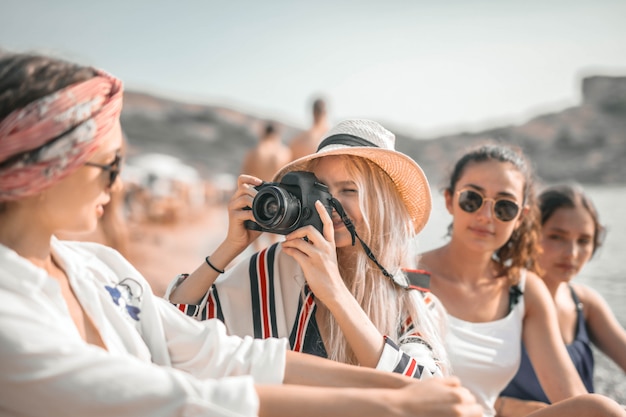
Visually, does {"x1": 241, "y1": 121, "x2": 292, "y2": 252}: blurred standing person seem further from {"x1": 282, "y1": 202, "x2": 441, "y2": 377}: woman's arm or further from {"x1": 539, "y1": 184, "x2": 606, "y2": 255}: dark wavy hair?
{"x1": 282, "y1": 202, "x2": 441, "y2": 377}: woman's arm

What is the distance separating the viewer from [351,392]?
4.29ft

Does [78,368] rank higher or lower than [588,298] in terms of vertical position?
lower

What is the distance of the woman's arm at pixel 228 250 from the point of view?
6.75 ft

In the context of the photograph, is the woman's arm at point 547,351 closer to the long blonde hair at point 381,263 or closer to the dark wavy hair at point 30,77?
the long blonde hair at point 381,263

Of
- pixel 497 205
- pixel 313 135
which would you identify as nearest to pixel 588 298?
pixel 497 205

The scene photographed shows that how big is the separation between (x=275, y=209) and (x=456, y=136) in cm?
4117

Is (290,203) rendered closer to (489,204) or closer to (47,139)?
(47,139)

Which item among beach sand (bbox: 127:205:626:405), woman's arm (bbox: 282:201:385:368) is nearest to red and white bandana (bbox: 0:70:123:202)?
woman's arm (bbox: 282:201:385:368)

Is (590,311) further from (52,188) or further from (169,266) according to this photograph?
(169,266)

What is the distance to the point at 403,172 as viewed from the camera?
6.97 ft

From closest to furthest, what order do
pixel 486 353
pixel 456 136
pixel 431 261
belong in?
pixel 486 353 → pixel 431 261 → pixel 456 136

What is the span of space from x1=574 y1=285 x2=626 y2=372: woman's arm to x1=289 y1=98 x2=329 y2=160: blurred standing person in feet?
13.8

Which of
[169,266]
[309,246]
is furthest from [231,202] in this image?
[169,266]

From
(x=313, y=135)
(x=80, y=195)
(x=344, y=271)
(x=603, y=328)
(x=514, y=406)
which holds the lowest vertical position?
(x=514, y=406)
